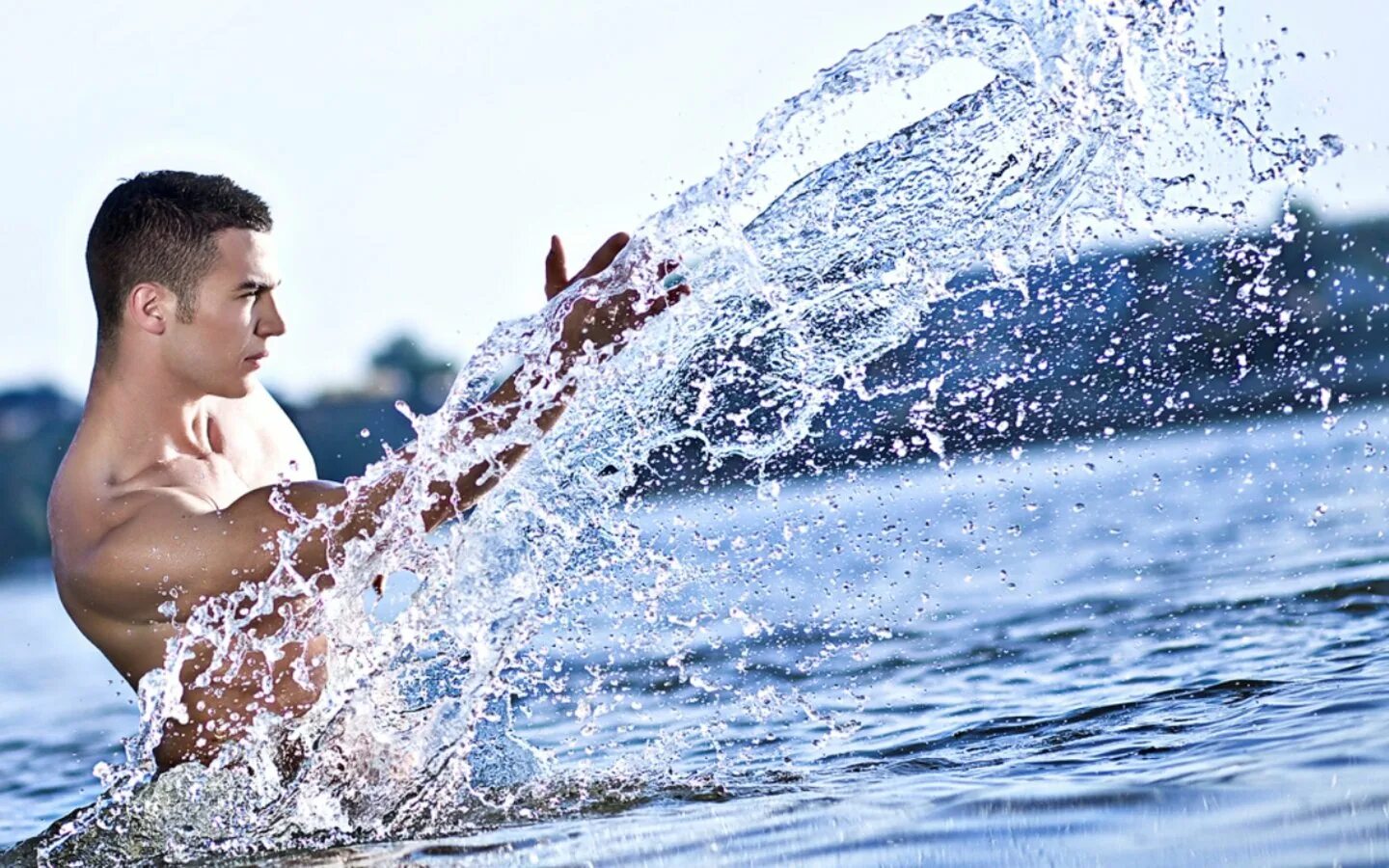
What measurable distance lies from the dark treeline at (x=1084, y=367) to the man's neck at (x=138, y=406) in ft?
1.62

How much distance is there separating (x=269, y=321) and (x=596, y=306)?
3.11ft

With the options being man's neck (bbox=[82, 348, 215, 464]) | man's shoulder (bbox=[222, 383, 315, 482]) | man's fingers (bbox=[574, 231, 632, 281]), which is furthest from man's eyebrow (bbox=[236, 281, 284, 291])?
man's fingers (bbox=[574, 231, 632, 281])

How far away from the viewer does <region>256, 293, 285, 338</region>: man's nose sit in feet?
16.1

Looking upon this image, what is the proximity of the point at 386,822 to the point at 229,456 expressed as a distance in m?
1.11

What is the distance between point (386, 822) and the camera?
4.89m

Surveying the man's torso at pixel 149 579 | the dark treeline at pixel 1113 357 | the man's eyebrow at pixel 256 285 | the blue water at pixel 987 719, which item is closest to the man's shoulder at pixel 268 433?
the man's torso at pixel 149 579

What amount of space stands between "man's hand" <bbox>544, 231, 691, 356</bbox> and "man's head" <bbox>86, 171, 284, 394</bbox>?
833mm

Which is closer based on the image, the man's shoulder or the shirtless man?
the shirtless man

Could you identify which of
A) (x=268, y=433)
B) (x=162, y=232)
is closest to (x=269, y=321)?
(x=162, y=232)

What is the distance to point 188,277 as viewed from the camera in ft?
15.9

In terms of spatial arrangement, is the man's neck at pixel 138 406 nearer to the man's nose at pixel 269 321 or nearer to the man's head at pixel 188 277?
the man's head at pixel 188 277

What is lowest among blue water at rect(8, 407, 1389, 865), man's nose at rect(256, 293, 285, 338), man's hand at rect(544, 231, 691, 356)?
blue water at rect(8, 407, 1389, 865)

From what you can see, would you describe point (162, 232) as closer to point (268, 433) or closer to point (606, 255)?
point (268, 433)

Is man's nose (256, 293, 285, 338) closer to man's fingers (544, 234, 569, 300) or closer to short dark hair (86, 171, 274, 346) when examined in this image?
short dark hair (86, 171, 274, 346)
